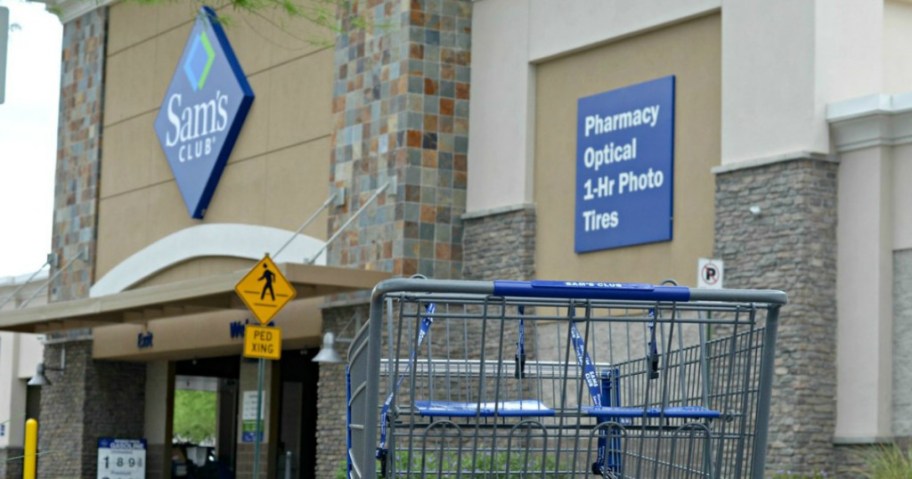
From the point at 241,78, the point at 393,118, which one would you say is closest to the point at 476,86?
the point at 393,118

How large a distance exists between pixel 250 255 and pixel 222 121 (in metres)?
2.43

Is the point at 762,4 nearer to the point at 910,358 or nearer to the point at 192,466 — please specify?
the point at 910,358

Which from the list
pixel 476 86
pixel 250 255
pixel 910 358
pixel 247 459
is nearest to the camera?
pixel 910 358

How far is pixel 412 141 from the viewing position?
76.9 feet

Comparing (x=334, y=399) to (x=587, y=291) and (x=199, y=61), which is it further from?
(x=587, y=291)

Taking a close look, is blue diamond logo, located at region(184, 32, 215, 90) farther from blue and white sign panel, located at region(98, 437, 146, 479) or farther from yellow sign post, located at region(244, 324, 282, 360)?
yellow sign post, located at region(244, 324, 282, 360)

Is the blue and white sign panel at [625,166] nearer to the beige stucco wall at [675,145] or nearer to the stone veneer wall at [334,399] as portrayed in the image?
the beige stucco wall at [675,145]

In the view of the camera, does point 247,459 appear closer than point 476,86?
No

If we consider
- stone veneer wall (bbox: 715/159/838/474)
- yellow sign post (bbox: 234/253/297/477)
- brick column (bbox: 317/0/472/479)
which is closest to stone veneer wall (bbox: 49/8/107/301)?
brick column (bbox: 317/0/472/479)

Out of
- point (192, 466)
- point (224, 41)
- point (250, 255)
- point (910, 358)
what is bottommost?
point (192, 466)

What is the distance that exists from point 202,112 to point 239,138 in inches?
48.5

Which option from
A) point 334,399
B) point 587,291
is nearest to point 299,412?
point 334,399

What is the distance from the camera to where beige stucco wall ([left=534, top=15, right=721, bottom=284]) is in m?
19.9

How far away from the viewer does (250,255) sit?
27.1m
